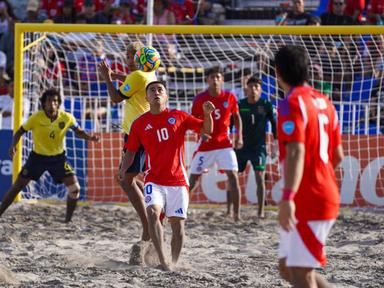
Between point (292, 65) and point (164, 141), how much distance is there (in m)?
2.70

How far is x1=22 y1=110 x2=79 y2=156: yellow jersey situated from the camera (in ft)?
36.3

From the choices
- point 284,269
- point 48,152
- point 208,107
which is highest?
point 208,107

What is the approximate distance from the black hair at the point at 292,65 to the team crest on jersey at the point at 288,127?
35 cm

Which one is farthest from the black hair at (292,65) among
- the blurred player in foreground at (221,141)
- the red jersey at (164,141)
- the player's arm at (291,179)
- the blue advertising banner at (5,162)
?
the blue advertising banner at (5,162)

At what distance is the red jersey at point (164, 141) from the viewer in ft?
25.9

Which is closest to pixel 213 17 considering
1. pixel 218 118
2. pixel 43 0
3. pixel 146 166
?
pixel 43 0

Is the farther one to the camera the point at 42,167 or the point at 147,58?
the point at 42,167

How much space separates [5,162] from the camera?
43.8ft

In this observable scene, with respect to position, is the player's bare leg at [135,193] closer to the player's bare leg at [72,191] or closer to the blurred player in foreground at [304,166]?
the player's bare leg at [72,191]

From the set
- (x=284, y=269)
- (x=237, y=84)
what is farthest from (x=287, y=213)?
(x=237, y=84)

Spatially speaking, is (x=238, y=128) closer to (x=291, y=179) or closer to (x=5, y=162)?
(x=5, y=162)

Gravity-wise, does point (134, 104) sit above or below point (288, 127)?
above

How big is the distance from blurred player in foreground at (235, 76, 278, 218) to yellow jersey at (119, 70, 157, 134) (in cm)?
340

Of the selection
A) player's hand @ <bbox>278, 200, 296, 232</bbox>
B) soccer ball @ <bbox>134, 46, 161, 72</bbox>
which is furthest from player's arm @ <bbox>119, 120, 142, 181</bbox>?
player's hand @ <bbox>278, 200, 296, 232</bbox>
